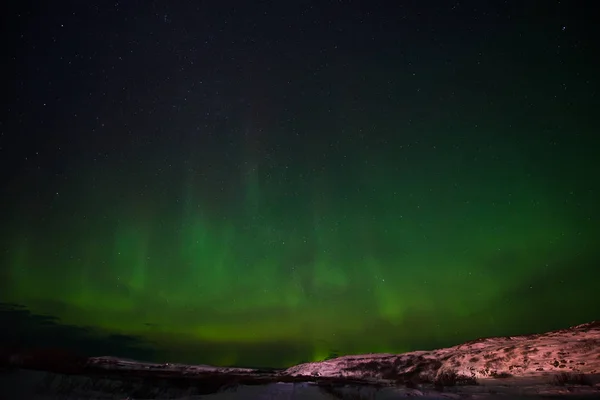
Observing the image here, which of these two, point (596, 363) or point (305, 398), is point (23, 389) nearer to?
point (305, 398)

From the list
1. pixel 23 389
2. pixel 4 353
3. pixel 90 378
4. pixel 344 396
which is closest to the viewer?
pixel 23 389

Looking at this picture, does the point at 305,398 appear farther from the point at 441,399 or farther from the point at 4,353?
the point at 4,353

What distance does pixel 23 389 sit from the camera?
13.1 m

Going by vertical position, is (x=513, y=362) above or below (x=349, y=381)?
above

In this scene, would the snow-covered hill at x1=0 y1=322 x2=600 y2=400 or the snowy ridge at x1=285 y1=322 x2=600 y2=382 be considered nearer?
the snow-covered hill at x1=0 y1=322 x2=600 y2=400

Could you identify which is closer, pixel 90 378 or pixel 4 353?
Result: pixel 90 378

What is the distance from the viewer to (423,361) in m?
39.4

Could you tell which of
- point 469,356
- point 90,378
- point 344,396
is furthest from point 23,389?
point 469,356

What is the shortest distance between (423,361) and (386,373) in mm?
4402

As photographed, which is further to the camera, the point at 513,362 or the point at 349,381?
the point at 513,362

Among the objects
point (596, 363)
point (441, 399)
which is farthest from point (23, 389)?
point (596, 363)

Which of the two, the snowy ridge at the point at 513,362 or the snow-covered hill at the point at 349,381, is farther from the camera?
the snowy ridge at the point at 513,362

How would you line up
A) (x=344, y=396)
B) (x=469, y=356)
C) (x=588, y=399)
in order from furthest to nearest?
1. (x=469, y=356)
2. (x=344, y=396)
3. (x=588, y=399)

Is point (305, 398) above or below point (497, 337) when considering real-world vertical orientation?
below
